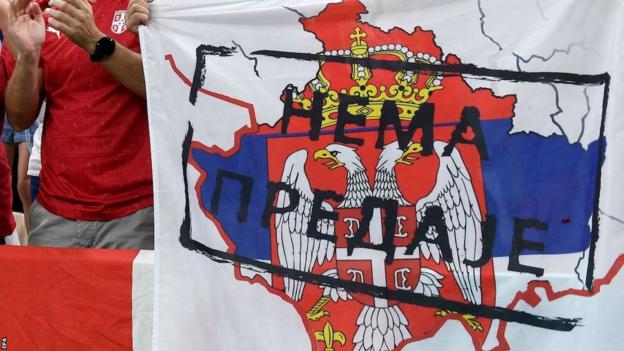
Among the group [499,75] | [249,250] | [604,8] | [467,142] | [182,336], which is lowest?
[182,336]

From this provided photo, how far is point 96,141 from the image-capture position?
321 centimetres

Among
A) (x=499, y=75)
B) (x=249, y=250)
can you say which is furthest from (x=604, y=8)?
(x=249, y=250)

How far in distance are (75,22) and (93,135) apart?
39cm

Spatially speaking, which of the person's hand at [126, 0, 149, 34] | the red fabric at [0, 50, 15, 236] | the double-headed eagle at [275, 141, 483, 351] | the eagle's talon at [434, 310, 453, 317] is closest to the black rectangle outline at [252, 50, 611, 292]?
the double-headed eagle at [275, 141, 483, 351]

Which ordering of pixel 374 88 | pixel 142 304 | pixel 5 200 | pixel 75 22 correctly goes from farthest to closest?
1. pixel 5 200
2. pixel 75 22
3. pixel 142 304
4. pixel 374 88

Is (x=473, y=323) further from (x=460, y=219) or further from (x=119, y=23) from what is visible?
(x=119, y=23)

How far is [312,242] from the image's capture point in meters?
2.77

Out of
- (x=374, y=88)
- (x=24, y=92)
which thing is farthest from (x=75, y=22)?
(x=374, y=88)

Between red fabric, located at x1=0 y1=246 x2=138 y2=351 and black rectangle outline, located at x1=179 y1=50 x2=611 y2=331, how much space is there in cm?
30

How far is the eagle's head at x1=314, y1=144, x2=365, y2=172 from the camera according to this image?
2734mm

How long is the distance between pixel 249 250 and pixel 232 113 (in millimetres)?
427

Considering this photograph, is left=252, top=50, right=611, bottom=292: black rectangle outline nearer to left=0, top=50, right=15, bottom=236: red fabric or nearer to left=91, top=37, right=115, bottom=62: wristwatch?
left=91, top=37, right=115, bottom=62: wristwatch

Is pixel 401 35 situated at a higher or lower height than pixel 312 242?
higher

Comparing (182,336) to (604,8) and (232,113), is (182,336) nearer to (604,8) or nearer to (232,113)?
(232,113)
